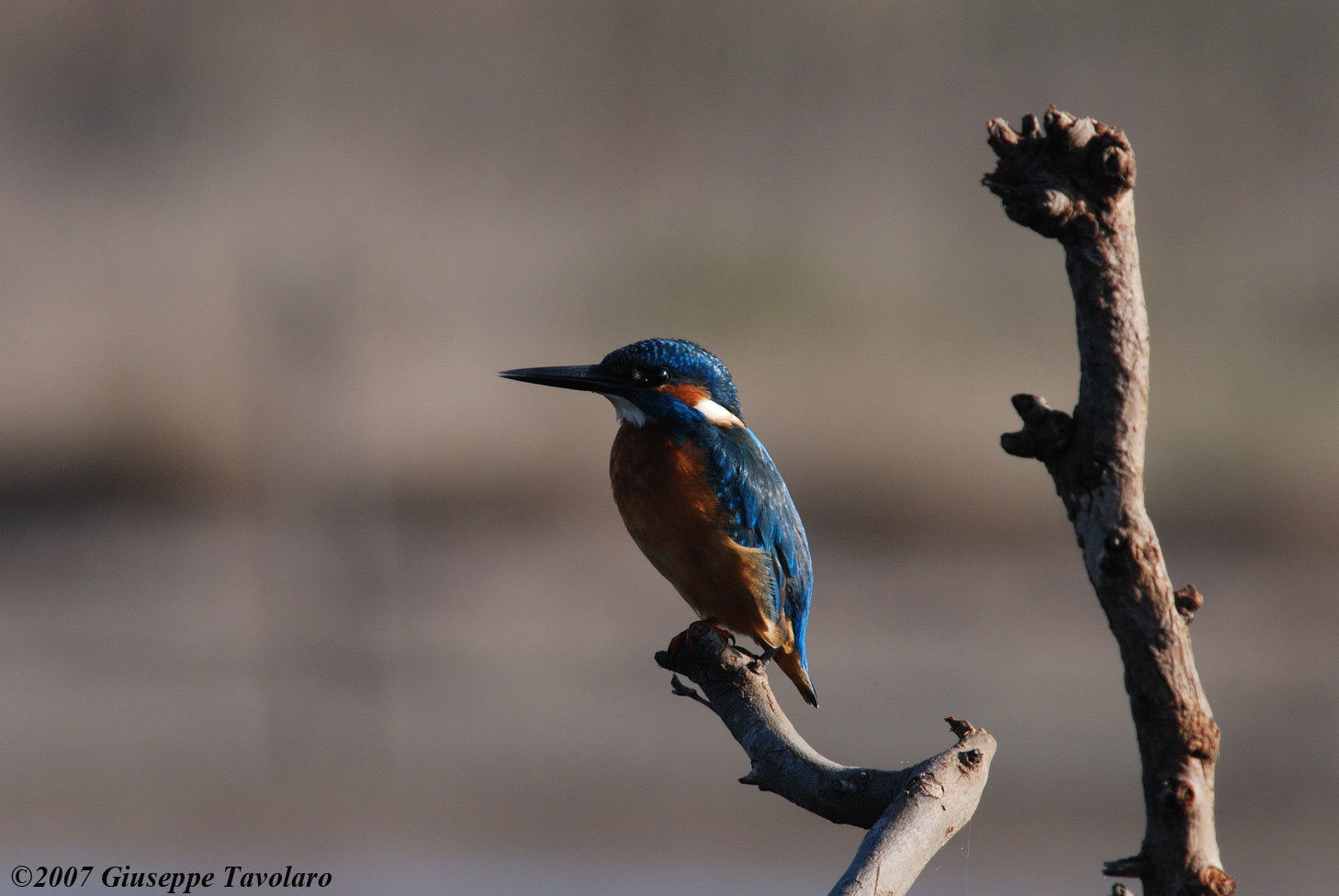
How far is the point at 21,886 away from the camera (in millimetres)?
6184

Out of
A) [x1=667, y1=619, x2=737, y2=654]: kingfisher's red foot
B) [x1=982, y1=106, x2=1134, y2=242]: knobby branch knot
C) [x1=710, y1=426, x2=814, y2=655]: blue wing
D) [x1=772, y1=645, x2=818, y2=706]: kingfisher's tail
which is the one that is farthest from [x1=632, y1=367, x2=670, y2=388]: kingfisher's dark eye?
[x1=982, y1=106, x2=1134, y2=242]: knobby branch knot

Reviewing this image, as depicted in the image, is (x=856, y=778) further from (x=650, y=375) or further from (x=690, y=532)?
(x=650, y=375)

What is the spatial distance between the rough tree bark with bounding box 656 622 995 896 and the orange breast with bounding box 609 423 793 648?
0.24 metres

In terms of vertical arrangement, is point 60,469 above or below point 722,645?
below

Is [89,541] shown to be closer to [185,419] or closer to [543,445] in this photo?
[185,419]

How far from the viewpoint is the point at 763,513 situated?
8.68 feet

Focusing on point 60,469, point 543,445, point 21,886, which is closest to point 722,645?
point 21,886

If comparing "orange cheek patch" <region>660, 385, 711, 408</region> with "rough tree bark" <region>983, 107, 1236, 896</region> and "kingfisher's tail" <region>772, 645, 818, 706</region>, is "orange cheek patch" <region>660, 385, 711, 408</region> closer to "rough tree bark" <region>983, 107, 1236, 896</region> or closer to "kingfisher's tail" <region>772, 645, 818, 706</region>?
"kingfisher's tail" <region>772, 645, 818, 706</region>

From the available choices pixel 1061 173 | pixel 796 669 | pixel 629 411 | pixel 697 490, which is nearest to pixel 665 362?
pixel 629 411

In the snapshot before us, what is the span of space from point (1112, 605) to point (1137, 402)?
0.17 m

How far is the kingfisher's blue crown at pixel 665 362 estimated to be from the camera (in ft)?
8.54

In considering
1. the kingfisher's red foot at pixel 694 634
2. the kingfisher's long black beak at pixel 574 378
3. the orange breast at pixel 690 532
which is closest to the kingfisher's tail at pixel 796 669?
the orange breast at pixel 690 532

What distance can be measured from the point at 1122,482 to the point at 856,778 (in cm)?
73

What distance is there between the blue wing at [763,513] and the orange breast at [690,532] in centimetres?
3
